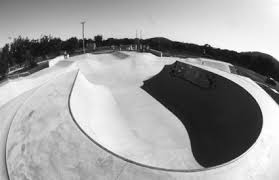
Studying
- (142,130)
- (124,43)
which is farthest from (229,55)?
(142,130)

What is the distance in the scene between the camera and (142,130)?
891 centimetres

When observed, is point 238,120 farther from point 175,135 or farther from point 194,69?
point 194,69

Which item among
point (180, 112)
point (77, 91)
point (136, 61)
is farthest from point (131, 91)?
point (136, 61)

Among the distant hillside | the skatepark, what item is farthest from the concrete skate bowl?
the distant hillside

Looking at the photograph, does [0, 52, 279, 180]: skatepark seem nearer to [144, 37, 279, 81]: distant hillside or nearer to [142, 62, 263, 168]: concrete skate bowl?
[142, 62, 263, 168]: concrete skate bowl

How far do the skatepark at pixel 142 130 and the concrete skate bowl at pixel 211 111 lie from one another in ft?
0.17

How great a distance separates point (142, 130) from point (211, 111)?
434cm

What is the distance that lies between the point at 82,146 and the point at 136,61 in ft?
51.4

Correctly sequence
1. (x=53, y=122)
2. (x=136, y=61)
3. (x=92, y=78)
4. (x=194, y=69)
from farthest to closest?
(x=136, y=61) < (x=92, y=78) < (x=194, y=69) < (x=53, y=122)

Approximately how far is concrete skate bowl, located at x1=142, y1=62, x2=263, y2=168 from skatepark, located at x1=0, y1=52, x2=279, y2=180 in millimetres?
53

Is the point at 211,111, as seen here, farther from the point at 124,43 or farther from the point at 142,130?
the point at 124,43

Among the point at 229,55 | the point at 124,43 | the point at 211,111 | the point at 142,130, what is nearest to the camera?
the point at 142,130

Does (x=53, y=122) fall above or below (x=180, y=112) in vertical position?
above

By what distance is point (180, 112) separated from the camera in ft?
36.0
